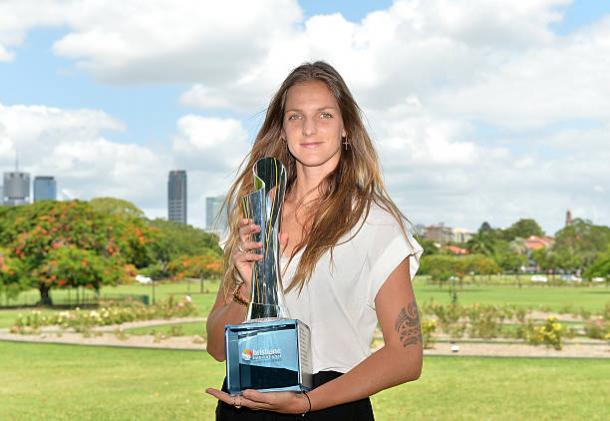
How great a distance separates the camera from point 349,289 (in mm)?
2152

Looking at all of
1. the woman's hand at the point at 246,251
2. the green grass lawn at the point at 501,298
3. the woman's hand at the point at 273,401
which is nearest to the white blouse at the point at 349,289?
the woman's hand at the point at 246,251

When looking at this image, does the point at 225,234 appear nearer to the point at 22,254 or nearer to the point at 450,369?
the point at 450,369

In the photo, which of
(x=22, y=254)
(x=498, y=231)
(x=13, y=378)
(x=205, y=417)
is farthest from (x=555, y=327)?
(x=498, y=231)

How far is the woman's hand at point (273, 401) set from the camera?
1.91 metres

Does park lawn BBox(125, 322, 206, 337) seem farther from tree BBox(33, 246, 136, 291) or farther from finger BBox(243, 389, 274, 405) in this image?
finger BBox(243, 389, 274, 405)

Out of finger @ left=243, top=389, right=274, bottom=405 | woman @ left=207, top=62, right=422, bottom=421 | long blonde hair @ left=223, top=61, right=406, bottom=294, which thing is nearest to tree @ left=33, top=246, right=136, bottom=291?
long blonde hair @ left=223, top=61, right=406, bottom=294

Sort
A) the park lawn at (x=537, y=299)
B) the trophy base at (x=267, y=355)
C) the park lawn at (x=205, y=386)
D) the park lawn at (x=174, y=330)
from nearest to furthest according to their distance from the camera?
1. the trophy base at (x=267, y=355)
2. the park lawn at (x=205, y=386)
3. the park lawn at (x=174, y=330)
4. the park lawn at (x=537, y=299)

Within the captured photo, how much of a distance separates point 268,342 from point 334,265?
352mm

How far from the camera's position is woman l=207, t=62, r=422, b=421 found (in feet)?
6.86

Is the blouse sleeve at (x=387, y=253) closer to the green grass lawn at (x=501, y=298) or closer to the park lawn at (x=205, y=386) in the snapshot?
the park lawn at (x=205, y=386)

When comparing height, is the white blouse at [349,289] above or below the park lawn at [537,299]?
above

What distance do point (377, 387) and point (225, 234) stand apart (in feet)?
2.47

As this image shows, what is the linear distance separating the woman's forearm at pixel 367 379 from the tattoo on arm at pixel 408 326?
1.0 inches

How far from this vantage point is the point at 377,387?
2088mm
